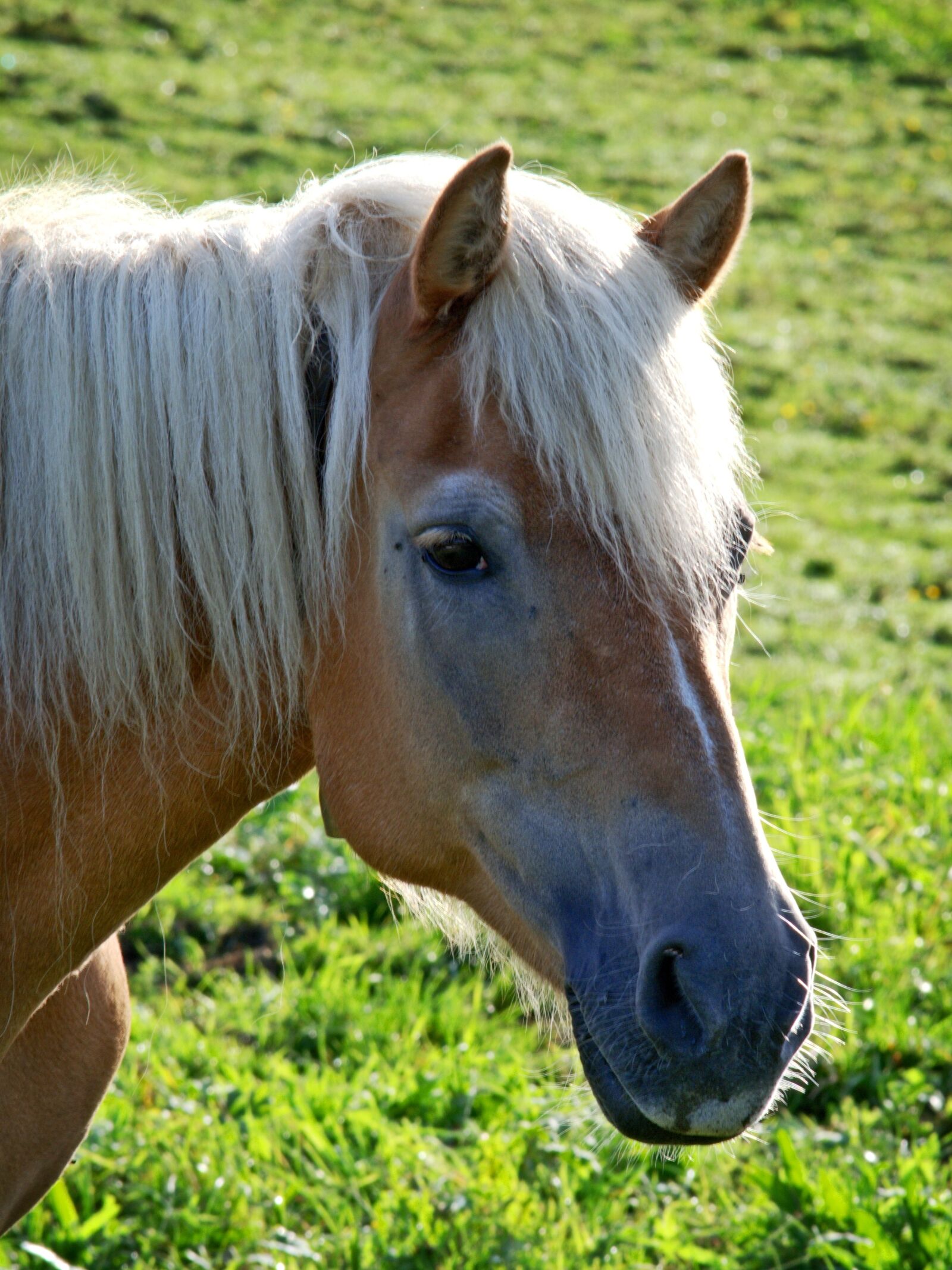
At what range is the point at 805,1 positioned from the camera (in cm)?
1677

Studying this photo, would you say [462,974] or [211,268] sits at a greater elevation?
[211,268]

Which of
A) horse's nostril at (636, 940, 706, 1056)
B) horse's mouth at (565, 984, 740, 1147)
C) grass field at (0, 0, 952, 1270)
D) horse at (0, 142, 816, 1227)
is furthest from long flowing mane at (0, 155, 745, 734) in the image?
grass field at (0, 0, 952, 1270)

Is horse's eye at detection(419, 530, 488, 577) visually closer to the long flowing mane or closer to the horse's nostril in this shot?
the long flowing mane

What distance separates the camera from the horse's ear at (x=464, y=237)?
175 centimetres

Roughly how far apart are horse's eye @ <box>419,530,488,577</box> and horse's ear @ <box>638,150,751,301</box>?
62 cm

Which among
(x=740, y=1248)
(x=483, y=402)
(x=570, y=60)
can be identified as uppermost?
(x=483, y=402)

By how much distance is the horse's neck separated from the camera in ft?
6.52

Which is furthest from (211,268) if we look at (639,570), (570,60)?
(570,60)

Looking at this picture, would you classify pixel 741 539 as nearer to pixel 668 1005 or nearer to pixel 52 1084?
pixel 668 1005

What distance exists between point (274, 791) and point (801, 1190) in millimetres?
1757

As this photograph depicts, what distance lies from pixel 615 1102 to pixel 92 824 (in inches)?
36.7

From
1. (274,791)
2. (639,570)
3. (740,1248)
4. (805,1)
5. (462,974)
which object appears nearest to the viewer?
(639,570)

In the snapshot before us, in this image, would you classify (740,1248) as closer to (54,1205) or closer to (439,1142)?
(439,1142)

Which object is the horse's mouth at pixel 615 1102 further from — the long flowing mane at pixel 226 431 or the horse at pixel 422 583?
the long flowing mane at pixel 226 431
